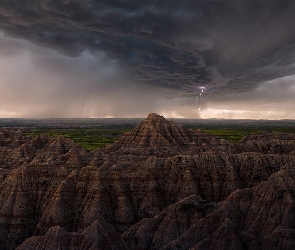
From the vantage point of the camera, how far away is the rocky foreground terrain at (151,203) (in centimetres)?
4000

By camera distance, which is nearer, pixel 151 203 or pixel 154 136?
pixel 151 203

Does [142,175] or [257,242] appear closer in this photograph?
[257,242]

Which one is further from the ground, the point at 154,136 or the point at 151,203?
the point at 154,136

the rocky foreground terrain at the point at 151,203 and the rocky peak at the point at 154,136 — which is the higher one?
the rocky peak at the point at 154,136

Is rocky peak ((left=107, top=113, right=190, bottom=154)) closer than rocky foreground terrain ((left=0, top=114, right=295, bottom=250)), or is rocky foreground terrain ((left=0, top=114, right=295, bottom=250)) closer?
rocky foreground terrain ((left=0, top=114, right=295, bottom=250))

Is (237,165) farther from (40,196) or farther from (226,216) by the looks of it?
(40,196)

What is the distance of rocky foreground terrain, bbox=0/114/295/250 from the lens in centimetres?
4000

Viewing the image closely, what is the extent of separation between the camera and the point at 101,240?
3844 cm

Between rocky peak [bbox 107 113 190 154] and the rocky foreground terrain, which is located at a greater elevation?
rocky peak [bbox 107 113 190 154]

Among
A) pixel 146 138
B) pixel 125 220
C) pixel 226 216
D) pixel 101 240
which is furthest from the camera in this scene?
pixel 146 138

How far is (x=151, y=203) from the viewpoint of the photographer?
2232 inches

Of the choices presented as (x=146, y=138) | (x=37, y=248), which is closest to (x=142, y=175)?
(x=37, y=248)

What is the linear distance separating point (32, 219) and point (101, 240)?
2263 centimetres

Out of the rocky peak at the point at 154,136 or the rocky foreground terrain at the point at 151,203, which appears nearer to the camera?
the rocky foreground terrain at the point at 151,203
